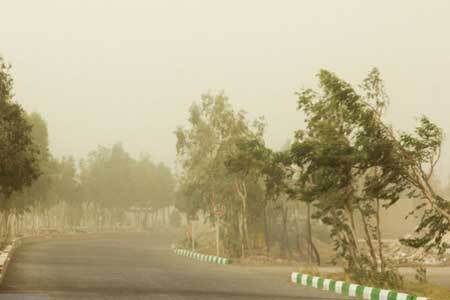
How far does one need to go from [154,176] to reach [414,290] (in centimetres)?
10533

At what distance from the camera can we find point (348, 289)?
19891 mm

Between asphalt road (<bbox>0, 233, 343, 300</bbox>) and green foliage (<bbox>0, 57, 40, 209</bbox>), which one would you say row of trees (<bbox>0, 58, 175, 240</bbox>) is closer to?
green foliage (<bbox>0, 57, 40, 209</bbox>)

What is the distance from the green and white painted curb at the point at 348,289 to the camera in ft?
55.3

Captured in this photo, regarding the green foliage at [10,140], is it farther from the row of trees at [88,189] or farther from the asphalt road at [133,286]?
the row of trees at [88,189]

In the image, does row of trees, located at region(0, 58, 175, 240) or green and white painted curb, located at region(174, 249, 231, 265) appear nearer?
green and white painted curb, located at region(174, 249, 231, 265)

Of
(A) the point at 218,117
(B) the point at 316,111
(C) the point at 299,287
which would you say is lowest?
(C) the point at 299,287

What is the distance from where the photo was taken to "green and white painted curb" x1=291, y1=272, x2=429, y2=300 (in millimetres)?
16859

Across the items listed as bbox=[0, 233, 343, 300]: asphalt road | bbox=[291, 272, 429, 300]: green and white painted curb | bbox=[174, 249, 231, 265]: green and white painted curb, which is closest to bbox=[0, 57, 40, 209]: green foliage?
bbox=[0, 233, 343, 300]: asphalt road

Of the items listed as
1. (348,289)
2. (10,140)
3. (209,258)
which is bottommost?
(348,289)

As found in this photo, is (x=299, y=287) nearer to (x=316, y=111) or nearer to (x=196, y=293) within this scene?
(x=196, y=293)

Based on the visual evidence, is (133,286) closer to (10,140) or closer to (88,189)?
(10,140)

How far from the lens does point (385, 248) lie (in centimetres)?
7369

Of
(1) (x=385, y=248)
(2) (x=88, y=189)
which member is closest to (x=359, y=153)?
(1) (x=385, y=248)

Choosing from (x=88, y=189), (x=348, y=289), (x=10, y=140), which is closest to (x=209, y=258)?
(x=10, y=140)
